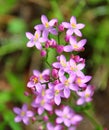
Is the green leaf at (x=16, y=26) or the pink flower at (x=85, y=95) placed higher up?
the green leaf at (x=16, y=26)

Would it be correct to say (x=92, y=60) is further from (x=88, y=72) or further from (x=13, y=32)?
(x=13, y=32)

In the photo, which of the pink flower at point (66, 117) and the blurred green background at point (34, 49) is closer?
the pink flower at point (66, 117)

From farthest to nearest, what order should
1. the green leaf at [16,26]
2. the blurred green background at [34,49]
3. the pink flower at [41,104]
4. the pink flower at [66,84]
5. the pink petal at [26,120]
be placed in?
the green leaf at [16,26] → the blurred green background at [34,49] → the pink petal at [26,120] → the pink flower at [41,104] → the pink flower at [66,84]

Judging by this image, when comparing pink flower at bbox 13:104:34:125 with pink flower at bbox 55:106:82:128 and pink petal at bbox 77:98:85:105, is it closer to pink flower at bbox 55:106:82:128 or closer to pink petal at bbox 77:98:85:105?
pink flower at bbox 55:106:82:128

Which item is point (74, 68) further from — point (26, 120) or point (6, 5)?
point (6, 5)

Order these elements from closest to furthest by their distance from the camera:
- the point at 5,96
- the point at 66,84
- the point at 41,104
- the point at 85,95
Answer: the point at 66,84 < the point at 41,104 < the point at 85,95 < the point at 5,96

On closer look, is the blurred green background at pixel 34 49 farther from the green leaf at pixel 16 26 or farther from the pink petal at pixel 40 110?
the pink petal at pixel 40 110

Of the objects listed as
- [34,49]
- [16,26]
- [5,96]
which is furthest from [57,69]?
[16,26]

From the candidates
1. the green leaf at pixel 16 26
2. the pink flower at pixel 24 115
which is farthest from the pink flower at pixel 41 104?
the green leaf at pixel 16 26
